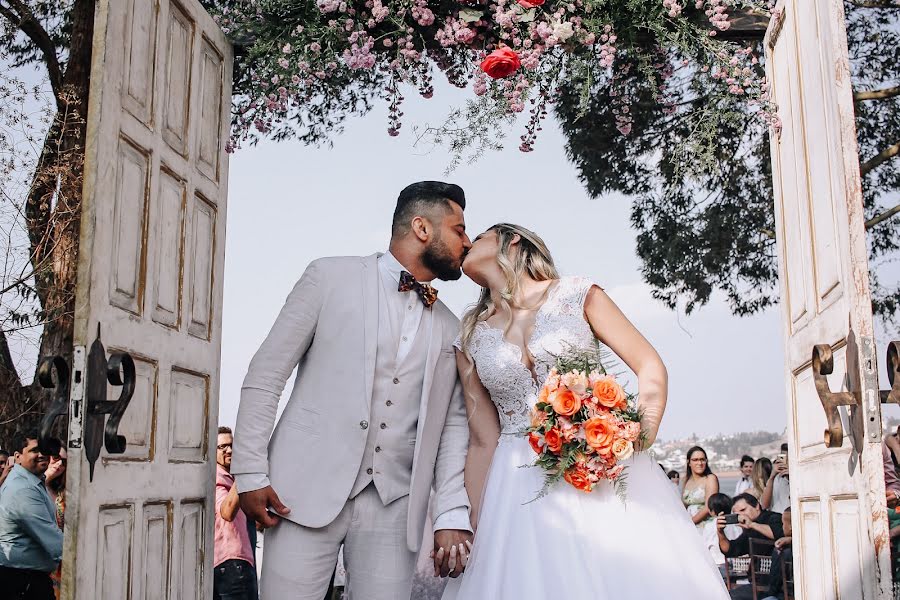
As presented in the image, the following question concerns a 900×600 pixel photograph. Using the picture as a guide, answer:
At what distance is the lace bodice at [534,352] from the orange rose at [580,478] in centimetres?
39

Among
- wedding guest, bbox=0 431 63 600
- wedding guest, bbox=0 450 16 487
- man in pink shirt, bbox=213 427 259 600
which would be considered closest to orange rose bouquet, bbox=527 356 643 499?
man in pink shirt, bbox=213 427 259 600

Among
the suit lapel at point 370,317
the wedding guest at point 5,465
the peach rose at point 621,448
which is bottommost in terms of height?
the wedding guest at point 5,465

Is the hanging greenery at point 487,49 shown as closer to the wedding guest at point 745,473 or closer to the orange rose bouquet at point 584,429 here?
the orange rose bouquet at point 584,429

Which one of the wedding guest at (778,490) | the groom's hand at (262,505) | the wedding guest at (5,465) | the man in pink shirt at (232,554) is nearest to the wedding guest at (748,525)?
the wedding guest at (778,490)

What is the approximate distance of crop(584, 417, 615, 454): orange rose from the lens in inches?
121

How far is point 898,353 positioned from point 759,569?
20.0 ft

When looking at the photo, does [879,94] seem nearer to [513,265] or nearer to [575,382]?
[513,265]

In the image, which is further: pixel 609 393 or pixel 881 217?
pixel 881 217

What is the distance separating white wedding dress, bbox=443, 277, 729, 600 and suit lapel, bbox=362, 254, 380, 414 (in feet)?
1.48

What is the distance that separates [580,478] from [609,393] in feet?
1.06

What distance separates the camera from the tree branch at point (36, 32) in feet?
27.7

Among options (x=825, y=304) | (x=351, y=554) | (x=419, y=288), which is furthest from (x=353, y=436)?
(x=825, y=304)

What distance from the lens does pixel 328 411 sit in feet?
11.3

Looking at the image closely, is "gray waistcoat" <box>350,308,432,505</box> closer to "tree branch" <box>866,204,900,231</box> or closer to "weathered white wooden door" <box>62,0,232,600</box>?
"weathered white wooden door" <box>62,0,232,600</box>
